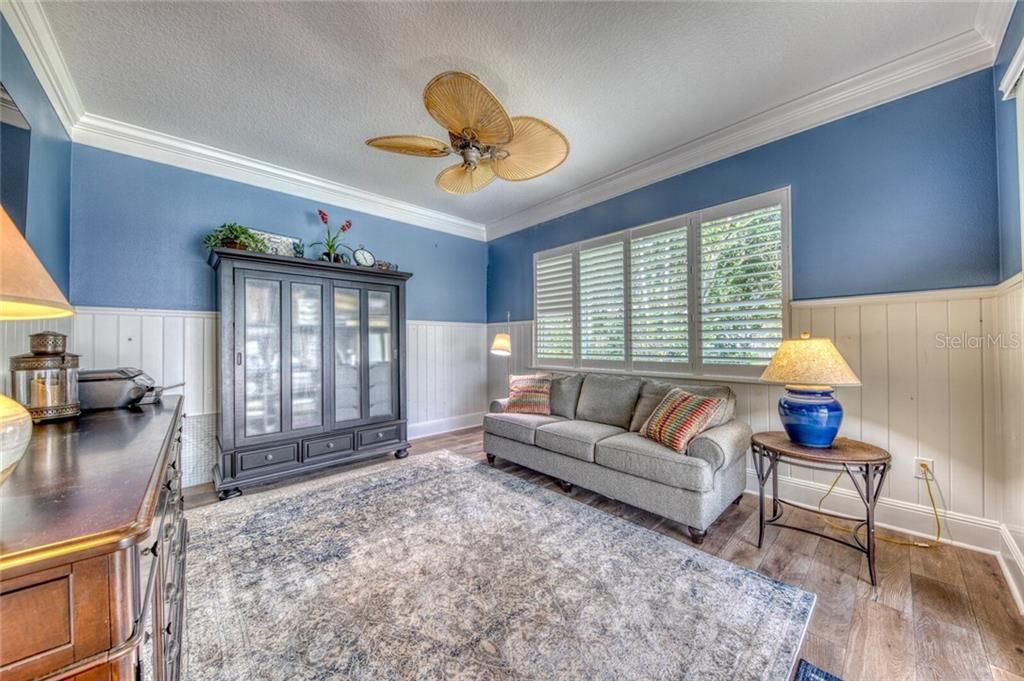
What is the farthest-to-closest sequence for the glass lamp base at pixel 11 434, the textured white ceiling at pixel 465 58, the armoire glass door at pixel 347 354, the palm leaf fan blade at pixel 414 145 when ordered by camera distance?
the armoire glass door at pixel 347 354 < the palm leaf fan blade at pixel 414 145 < the textured white ceiling at pixel 465 58 < the glass lamp base at pixel 11 434

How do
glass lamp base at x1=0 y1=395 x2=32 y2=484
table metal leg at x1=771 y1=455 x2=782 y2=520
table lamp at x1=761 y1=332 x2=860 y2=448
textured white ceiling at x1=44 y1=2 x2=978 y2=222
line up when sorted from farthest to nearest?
table metal leg at x1=771 y1=455 x2=782 y2=520 < table lamp at x1=761 y1=332 x2=860 y2=448 < textured white ceiling at x1=44 y1=2 x2=978 y2=222 < glass lamp base at x1=0 y1=395 x2=32 y2=484

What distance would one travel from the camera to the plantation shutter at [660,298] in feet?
10.4

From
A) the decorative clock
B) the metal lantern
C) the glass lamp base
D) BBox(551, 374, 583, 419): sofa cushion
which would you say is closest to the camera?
the glass lamp base

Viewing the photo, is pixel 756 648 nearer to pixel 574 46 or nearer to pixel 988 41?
pixel 574 46

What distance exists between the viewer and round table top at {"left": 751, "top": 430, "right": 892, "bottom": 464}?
1.82 meters

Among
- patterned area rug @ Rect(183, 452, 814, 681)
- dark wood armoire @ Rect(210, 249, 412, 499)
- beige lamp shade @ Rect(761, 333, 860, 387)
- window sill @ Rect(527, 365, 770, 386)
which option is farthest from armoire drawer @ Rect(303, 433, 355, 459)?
beige lamp shade @ Rect(761, 333, 860, 387)

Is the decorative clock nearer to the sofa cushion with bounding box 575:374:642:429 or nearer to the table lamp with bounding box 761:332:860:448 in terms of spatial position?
the sofa cushion with bounding box 575:374:642:429

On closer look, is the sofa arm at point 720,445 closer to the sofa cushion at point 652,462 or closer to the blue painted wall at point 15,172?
the sofa cushion at point 652,462

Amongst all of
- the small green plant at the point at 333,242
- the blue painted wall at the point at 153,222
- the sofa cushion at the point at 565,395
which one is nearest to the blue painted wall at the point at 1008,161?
the sofa cushion at the point at 565,395

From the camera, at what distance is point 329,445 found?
3.30 m

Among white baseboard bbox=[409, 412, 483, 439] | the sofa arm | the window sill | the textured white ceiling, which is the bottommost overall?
white baseboard bbox=[409, 412, 483, 439]

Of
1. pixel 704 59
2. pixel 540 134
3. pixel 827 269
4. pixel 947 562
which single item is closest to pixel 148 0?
pixel 540 134

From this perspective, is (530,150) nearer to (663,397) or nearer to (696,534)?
(663,397)

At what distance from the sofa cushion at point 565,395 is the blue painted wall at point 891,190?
1857 millimetres
